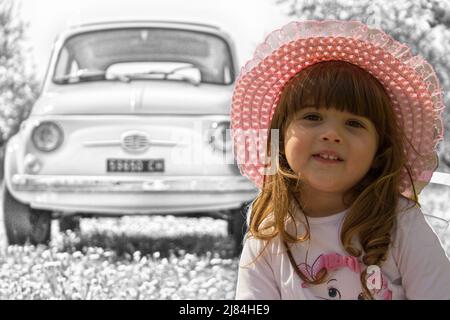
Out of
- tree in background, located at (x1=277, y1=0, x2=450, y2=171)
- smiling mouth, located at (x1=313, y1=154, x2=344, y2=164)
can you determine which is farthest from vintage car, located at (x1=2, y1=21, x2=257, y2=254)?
smiling mouth, located at (x1=313, y1=154, x2=344, y2=164)

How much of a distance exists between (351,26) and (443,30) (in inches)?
106

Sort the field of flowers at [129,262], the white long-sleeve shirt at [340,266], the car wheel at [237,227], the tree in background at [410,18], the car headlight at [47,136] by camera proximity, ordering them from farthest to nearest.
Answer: the tree in background at [410,18], the car wheel at [237,227], the car headlight at [47,136], the field of flowers at [129,262], the white long-sleeve shirt at [340,266]

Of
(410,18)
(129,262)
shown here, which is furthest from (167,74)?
(410,18)

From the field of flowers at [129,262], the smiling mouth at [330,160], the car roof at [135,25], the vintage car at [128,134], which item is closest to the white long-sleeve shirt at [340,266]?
the smiling mouth at [330,160]

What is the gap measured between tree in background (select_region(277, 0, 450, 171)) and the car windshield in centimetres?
41

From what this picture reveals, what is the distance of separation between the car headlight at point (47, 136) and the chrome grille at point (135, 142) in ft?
0.93

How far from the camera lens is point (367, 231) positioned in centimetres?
156

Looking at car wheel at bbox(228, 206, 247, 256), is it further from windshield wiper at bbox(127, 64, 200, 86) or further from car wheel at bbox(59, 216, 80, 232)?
car wheel at bbox(59, 216, 80, 232)

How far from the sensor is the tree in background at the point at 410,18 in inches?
153

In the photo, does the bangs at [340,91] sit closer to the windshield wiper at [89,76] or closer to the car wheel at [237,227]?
the car wheel at [237,227]

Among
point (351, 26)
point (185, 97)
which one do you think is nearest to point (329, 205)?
point (351, 26)

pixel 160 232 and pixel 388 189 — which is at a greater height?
pixel 388 189

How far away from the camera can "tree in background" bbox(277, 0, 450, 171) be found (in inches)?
153
